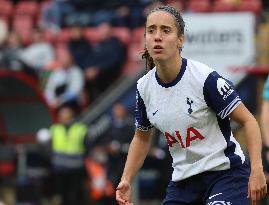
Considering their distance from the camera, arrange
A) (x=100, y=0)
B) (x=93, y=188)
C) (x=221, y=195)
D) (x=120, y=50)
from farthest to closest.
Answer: (x=100, y=0) → (x=120, y=50) → (x=93, y=188) → (x=221, y=195)

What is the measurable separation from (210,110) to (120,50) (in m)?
9.07

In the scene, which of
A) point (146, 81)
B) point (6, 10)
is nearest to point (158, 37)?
point (146, 81)

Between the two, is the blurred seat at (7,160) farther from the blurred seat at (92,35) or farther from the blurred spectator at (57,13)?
the blurred spectator at (57,13)

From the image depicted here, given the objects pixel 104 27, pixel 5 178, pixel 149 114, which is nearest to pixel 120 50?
pixel 104 27

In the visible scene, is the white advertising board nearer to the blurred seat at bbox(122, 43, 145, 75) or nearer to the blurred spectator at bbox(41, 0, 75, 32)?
the blurred seat at bbox(122, 43, 145, 75)

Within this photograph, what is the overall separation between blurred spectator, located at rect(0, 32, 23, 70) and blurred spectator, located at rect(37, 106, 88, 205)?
154 cm

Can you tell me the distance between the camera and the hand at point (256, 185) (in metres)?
5.35

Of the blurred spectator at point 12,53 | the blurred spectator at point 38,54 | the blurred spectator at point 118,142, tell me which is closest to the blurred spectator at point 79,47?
the blurred spectator at point 38,54

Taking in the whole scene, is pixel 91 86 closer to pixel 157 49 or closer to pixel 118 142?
pixel 118 142

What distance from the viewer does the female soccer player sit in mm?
5664

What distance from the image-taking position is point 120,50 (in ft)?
48.4

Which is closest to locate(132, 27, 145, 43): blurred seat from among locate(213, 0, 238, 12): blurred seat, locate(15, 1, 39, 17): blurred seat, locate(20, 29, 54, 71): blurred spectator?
locate(213, 0, 238, 12): blurred seat

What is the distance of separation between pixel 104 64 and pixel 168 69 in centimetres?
901

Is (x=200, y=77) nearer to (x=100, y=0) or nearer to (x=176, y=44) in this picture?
(x=176, y=44)
